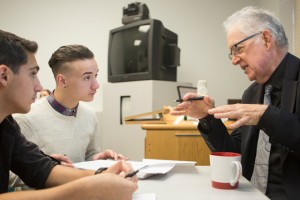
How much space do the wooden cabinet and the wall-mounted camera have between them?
1319 mm

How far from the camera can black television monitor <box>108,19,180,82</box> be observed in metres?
2.75

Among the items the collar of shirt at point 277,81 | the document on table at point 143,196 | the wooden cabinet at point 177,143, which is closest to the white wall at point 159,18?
the wooden cabinet at point 177,143

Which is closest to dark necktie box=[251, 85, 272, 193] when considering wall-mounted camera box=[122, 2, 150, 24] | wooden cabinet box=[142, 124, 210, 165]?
wooden cabinet box=[142, 124, 210, 165]

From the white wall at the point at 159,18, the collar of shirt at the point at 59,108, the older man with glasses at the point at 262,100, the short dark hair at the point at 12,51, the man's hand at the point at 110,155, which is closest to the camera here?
the short dark hair at the point at 12,51

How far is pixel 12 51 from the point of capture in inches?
36.8

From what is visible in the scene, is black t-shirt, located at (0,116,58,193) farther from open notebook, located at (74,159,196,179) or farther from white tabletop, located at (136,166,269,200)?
white tabletop, located at (136,166,269,200)

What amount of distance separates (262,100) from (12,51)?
37.7 inches

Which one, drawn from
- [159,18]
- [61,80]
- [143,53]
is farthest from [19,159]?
[159,18]

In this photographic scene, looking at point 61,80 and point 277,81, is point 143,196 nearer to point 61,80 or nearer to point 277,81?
point 277,81

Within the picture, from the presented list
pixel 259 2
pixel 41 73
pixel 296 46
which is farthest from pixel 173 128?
pixel 41 73

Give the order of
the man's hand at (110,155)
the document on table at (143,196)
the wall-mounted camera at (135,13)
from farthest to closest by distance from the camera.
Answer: the wall-mounted camera at (135,13)
the man's hand at (110,155)
the document on table at (143,196)

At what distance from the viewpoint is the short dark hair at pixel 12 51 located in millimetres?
919

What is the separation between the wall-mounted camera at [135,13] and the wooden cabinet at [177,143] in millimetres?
1319

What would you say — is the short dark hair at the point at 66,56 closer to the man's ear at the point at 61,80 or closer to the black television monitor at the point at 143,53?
the man's ear at the point at 61,80
